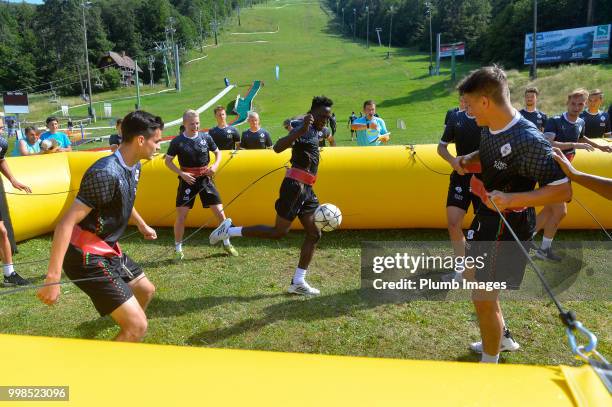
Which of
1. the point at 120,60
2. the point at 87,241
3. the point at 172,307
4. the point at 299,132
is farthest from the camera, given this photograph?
the point at 120,60

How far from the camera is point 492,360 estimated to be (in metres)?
3.21

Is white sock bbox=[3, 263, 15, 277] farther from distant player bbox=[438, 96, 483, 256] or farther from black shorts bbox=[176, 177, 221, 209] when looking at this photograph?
distant player bbox=[438, 96, 483, 256]

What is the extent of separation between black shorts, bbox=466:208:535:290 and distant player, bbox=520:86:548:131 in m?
3.62

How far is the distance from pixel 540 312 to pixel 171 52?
87009 millimetres

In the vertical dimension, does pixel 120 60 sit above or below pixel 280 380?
above

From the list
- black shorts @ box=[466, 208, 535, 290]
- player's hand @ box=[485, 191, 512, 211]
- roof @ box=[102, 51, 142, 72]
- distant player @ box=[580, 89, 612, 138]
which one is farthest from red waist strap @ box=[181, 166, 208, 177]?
roof @ box=[102, 51, 142, 72]

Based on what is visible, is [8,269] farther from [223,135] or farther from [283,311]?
[223,135]

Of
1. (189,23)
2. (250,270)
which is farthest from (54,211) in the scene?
(189,23)

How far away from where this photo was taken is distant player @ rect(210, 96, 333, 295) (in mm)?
4852

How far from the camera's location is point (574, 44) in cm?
4484

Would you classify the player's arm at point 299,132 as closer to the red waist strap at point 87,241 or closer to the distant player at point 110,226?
the distant player at point 110,226

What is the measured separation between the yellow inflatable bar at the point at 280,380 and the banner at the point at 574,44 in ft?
170

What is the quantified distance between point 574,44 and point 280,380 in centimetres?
5379

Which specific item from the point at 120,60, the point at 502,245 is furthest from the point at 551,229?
the point at 120,60
